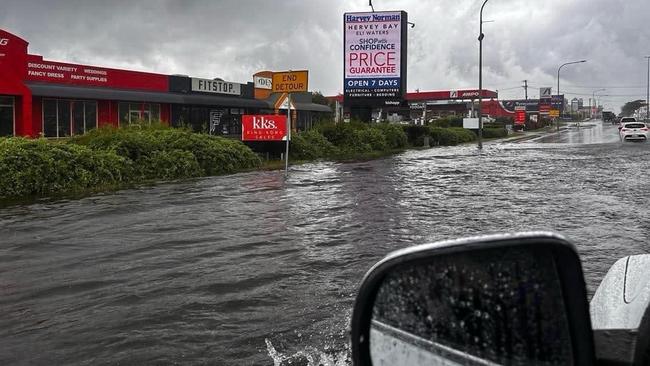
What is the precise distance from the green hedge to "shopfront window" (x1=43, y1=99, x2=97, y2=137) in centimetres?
1475

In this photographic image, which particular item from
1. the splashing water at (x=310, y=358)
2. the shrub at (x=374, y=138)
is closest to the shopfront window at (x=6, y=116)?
the shrub at (x=374, y=138)

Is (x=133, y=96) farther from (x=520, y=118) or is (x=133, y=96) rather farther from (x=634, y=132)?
(x=520, y=118)

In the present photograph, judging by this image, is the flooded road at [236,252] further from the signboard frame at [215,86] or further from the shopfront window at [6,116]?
the signboard frame at [215,86]

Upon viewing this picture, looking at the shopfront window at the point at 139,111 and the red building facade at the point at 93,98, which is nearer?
the red building facade at the point at 93,98

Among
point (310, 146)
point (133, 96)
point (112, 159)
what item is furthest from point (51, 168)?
point (133, 96)

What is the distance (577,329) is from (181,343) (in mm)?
3676

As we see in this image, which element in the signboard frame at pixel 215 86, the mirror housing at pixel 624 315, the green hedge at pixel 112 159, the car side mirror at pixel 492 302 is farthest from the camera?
the signboard frame at pixel 215 86

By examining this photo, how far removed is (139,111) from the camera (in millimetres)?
39062

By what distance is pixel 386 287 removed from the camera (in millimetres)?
1483

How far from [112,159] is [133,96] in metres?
22.8

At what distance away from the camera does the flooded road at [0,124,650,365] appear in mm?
4605

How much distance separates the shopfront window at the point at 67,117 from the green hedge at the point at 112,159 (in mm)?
14746

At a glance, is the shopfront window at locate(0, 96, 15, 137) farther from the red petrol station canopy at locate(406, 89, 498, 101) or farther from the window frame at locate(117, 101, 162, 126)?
the red petrol station canopy at locate(406, 89, 498, 101)

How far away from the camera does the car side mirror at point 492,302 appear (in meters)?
1.35
